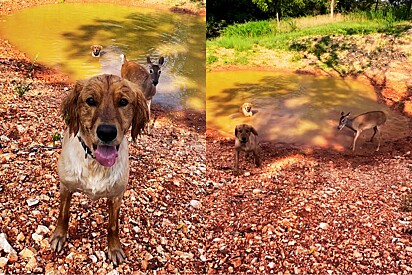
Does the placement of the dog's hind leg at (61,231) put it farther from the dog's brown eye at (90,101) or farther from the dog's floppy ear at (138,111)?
the dog's brown eye at (90,101)

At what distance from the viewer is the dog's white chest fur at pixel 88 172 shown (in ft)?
8.13

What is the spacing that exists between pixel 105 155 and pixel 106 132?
0.66 ft

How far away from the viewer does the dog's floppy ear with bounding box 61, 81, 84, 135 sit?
230cm

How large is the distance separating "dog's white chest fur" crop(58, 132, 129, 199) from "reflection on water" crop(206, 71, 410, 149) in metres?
4.82

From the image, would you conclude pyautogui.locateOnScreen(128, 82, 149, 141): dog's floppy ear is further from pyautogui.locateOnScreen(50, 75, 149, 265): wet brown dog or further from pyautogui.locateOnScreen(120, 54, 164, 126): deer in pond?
pyautogui.locateOnScreen(120, 54, 164, 126): deer in pond

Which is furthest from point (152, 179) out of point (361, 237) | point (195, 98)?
point (195, 98)

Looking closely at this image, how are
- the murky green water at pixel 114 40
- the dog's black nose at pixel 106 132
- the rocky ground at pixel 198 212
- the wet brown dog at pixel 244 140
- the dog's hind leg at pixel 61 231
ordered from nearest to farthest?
the dog's black nose at pixel 106 132
the dog's hind leg at pixel 61 231
the rocky ground at pixel 198 212
the wet brown dog at pixel 244 140
the murky green water at pixel 114 40

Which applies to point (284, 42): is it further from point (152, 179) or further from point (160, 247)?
point (160, 247)

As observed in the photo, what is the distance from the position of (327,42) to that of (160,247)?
12.1 m

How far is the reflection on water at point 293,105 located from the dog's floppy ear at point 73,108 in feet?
16.7

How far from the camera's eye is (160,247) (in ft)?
10.5

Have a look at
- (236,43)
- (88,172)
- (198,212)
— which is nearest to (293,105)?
(236,43)

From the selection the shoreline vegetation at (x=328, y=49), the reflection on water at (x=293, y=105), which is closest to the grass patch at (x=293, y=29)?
the shoreline vegetation at (x=328, y=49)

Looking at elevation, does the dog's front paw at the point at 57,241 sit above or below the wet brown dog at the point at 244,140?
above
